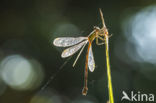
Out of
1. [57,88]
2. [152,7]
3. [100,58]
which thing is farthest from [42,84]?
[152,7]

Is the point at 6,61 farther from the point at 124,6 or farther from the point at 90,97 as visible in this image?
the point at 124,6

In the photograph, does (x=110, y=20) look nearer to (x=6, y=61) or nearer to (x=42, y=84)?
(x=42, y=84)

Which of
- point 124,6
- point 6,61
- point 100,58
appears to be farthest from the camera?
point 6,61

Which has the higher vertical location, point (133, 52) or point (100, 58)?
point (133, 52)

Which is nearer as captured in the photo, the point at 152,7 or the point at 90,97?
the point at 90,97

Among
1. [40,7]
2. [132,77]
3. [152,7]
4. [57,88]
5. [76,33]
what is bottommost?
[57,88]

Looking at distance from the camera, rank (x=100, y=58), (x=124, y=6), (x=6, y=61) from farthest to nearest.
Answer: (x=6, y=61)
(x=124, y=6)
(x=100, y=58)

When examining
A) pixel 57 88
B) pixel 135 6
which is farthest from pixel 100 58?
pixel 135 6
